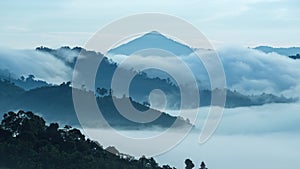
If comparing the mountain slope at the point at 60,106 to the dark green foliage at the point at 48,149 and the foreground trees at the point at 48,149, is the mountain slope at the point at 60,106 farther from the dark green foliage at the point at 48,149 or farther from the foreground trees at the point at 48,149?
the dark green foliage at the point at 48,149

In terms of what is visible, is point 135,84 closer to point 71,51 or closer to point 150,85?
point 150,85

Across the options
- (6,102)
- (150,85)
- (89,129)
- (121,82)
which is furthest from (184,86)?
(6,102)

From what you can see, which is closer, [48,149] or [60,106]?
[48,149]

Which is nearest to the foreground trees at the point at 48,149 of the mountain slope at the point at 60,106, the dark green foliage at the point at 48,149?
the dark green foliage at the point at 48,149

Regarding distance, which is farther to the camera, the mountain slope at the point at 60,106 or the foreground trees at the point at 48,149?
the mountain slope at the point at 60,106

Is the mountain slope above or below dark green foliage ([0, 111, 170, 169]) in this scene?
above

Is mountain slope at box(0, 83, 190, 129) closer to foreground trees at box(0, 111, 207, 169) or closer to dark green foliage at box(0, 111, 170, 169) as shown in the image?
foreground trees at box(0, 111, 207, 169)

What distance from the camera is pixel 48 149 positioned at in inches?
1288

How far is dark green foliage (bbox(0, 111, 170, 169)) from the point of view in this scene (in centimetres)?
3181

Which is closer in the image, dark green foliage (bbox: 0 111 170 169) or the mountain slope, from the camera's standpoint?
dark green foliage (bbox: 0 111 170 169)

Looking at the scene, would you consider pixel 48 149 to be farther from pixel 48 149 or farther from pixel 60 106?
pixel 60 106

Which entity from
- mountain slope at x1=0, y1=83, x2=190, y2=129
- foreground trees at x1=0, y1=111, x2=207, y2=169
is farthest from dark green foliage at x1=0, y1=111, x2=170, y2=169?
mountain slope at x1=0, y1=83, x2=190, y2=129

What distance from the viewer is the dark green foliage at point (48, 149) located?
31.8m

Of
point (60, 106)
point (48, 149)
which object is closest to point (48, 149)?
point (48, 149)
